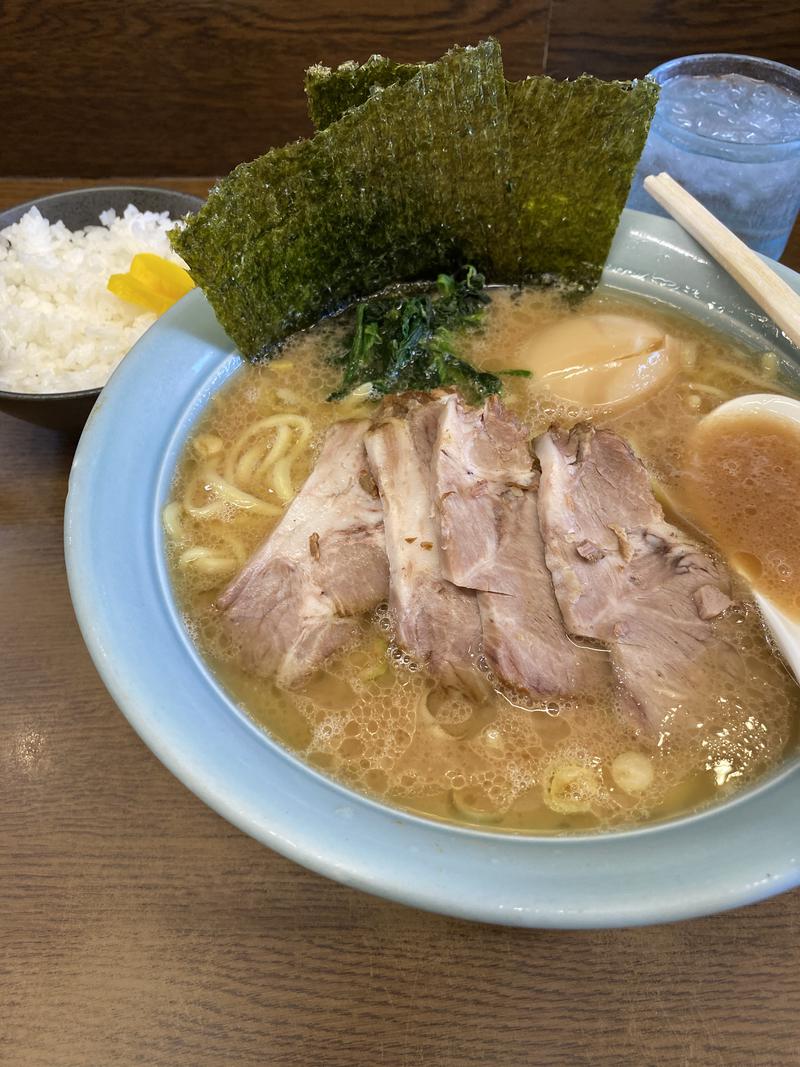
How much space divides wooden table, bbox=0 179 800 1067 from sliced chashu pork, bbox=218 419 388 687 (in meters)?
0.33

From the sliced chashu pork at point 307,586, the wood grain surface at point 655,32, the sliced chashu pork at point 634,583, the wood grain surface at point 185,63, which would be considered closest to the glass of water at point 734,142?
the wood grain surface at point 655,32

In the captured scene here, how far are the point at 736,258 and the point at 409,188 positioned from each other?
2.46 ft

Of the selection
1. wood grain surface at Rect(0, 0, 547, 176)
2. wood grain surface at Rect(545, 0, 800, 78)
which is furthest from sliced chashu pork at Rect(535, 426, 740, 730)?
wood grain surface at Rect(545, 0, 800, 78)

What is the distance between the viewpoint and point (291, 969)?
121cm

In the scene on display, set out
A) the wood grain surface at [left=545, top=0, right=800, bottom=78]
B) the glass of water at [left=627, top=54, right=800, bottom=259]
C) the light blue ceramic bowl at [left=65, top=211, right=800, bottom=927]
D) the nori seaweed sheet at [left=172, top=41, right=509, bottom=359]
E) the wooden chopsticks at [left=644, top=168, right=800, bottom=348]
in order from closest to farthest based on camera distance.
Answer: the light blue ceramic bowl at [left=65, top=211, right=800, bottom=927] < the nori seaweed sheet at [left=172, top=41, right=509, bottom=359] < the wooden chopsticks at [left=644, top=168, right=800, bottom=348] < the glass of water at [left=627, top=54, right=800, bottom=259] < the wood grain surface at [left=545, top=0, right=800, bottom=78]

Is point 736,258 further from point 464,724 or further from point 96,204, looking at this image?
point 96,204

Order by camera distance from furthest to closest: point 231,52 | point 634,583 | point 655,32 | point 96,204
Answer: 1. point 655,32
2. point 231,52
3. point 96,204
4. point 634,583

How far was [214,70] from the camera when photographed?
2.70 meters

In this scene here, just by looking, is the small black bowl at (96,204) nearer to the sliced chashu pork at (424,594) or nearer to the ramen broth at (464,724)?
the ramen broth at (464,724)

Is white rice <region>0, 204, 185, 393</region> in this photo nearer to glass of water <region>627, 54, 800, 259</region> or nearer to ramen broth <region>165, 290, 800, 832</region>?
ramen broth <region>165, 290, 800, 832</region>

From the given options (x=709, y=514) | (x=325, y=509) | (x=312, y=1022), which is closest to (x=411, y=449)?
(x=325, y=509)

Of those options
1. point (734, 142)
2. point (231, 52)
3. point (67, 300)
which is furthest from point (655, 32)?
point (67, 300)

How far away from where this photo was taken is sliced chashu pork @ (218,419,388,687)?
1313 millimetres

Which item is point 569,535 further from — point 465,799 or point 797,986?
point 797,986
